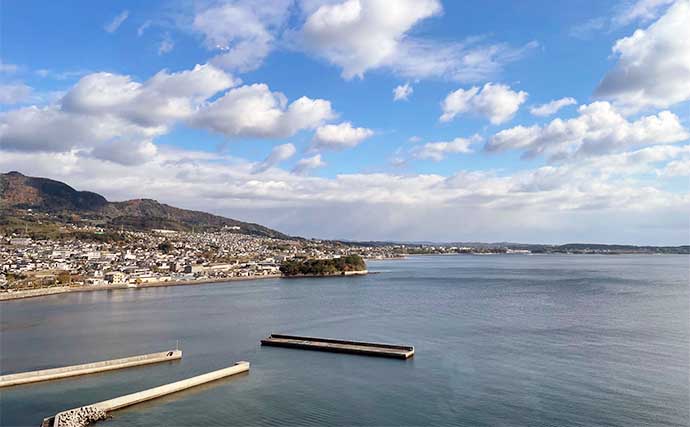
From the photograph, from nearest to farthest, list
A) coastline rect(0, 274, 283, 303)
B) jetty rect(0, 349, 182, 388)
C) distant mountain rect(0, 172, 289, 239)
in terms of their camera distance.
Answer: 1. jetty rect(0, 349, 182, 388)
2. coastline rect(0, 274, 283, 303)
3. distant mountain rect(0, 172, 289, 239)

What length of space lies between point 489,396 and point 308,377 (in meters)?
3.87

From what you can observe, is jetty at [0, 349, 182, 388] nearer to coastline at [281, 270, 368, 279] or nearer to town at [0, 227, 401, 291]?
town at [0, 227, 401, 291]

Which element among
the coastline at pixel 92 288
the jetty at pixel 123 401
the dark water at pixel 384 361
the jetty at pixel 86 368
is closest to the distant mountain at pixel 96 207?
the coastline at pixel 92 288

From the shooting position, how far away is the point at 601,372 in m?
11.0

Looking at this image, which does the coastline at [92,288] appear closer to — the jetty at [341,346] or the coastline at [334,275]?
the coastline at [334,275]

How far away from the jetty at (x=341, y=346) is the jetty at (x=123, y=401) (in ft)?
8.85

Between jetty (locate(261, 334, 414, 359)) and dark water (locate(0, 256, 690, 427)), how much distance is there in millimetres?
324

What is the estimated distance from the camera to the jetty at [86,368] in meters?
10.2

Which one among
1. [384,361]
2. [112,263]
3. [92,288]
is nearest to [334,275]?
[112,263]

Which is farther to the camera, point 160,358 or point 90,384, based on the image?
point 160,358

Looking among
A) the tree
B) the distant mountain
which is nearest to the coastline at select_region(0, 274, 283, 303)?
the tree

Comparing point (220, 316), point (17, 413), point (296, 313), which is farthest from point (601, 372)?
point (220, 316)

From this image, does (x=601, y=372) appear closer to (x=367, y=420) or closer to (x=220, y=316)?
(x=367, y=420)

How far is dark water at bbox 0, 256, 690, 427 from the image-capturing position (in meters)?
8.73
